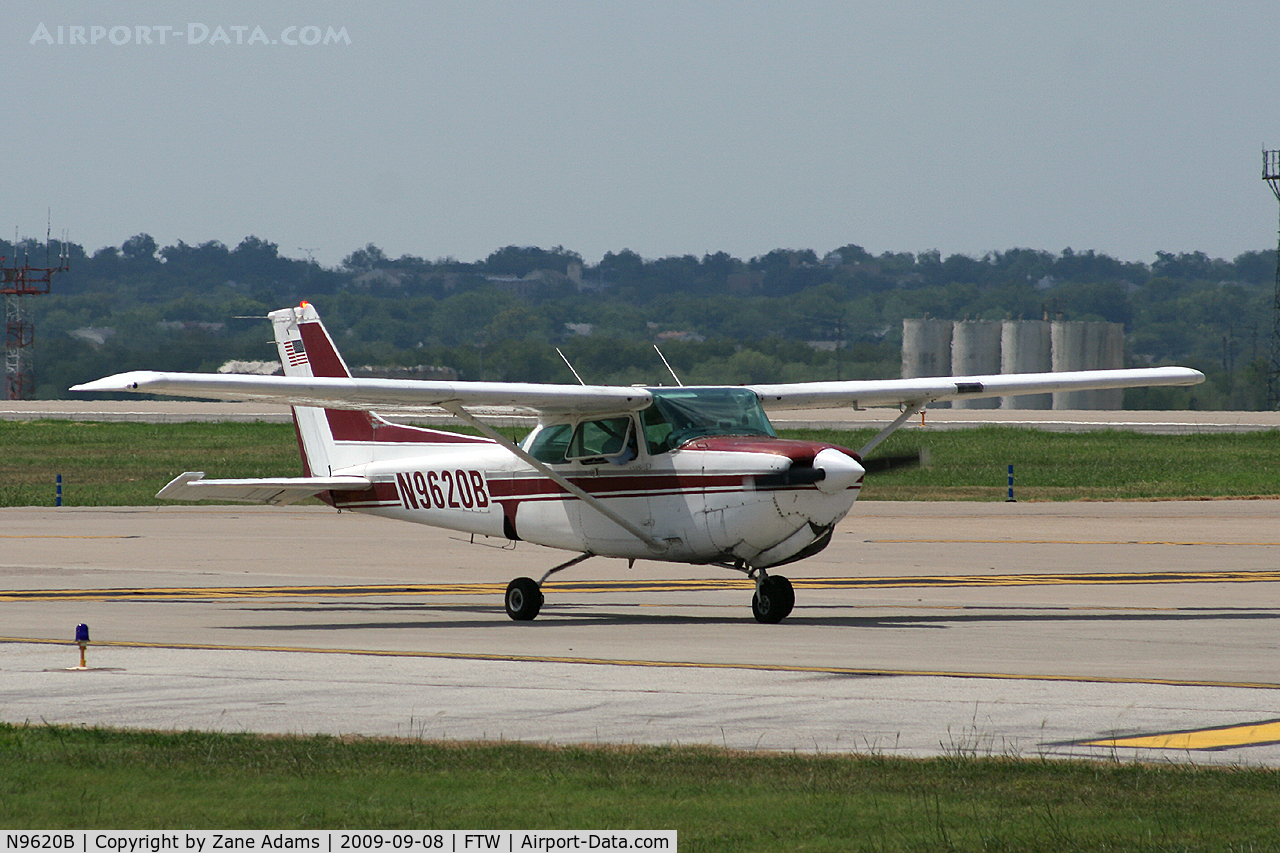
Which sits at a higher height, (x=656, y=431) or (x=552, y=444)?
(x=656, y=431)

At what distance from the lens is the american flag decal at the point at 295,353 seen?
19.5 meters

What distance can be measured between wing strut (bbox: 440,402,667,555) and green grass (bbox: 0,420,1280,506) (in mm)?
14689

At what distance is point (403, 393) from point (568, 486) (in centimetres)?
201

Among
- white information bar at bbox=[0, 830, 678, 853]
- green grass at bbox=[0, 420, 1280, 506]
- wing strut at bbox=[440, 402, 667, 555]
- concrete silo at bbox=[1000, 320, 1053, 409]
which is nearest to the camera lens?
white information bar at bbox=[0, 830, 678, 853]

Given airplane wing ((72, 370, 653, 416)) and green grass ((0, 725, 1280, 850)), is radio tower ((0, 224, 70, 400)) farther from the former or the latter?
green grass ((0, 725, 1280, 850))

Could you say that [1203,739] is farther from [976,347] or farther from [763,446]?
[976,347]

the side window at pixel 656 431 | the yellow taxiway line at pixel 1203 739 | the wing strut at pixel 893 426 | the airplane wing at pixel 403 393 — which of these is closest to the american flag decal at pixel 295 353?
the airplane wing at pixel 403 393

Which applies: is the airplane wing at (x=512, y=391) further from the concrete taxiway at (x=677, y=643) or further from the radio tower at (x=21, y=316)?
the radio tower at (x=21, y=316)

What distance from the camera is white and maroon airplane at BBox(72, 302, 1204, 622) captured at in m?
15.8

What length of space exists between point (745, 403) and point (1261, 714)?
25.0 ft

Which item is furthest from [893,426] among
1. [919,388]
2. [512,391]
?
[512,391]

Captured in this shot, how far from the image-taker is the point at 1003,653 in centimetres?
1376

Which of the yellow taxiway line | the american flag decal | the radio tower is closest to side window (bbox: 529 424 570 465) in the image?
the american flag decal

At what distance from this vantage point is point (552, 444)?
17750 millimetres
